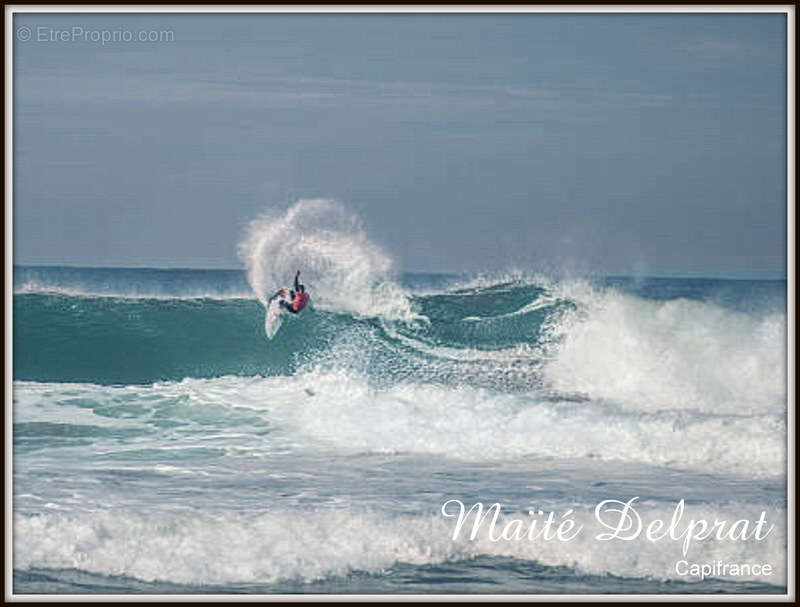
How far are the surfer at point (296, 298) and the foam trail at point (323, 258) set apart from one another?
6 cm

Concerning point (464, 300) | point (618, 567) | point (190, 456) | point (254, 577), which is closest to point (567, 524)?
point (618, 567)

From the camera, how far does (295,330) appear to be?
447 inches

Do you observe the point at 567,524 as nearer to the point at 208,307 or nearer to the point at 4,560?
the point at 4,560

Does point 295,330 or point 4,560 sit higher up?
Answer: point 295,330

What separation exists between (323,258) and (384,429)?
1802 mm

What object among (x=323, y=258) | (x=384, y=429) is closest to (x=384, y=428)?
(x=384, y=429)

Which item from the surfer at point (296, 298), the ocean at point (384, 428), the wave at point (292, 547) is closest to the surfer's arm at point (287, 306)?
the surfer at point (296, 298)

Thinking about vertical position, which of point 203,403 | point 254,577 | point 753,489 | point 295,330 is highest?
point 295,330

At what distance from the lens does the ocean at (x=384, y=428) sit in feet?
26.7

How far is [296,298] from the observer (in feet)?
37.0

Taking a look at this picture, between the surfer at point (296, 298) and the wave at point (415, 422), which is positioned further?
the surfer at point (296, 298)

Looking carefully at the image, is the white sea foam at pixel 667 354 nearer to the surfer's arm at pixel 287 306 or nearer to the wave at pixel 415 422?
the wave at pixel 415 422

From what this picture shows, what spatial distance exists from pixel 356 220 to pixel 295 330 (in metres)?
1.55

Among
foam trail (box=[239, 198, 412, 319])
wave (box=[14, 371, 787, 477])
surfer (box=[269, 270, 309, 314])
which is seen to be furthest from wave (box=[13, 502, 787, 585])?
surfer (box=[269, 270, 309, 314])
